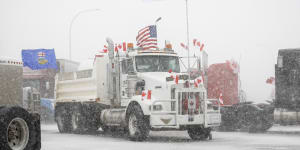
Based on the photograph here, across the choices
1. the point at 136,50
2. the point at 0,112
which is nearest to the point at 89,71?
the point at 136,50

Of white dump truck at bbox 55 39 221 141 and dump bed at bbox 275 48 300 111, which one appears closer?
white dump truck at bbox 55 39 221 141

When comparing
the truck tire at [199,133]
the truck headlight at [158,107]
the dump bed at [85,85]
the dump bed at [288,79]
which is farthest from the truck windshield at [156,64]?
the dump bed at [288,79]

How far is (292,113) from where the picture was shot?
735 inches

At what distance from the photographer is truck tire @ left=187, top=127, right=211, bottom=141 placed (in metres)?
16.9

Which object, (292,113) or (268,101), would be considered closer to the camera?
(292,113)

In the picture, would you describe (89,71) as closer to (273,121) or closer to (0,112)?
(273,121)

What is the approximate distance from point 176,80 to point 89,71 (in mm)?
5054

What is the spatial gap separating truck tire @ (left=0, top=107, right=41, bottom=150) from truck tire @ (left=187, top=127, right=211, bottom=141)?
677 cm

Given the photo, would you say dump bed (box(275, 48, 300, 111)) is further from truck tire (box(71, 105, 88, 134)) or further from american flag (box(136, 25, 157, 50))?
truck tire (box(71, 105, 88, 134))

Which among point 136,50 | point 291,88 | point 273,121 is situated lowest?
point 273,121

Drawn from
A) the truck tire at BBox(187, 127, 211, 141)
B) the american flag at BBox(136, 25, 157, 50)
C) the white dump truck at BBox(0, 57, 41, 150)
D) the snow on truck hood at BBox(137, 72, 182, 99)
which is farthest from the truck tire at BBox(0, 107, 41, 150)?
the american flag at BBox(136, 25, 157, 50)

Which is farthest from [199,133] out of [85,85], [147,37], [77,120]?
[77,120]

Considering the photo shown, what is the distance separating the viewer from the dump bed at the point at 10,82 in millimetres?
11828

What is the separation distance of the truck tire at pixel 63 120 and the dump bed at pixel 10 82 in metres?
9.20
